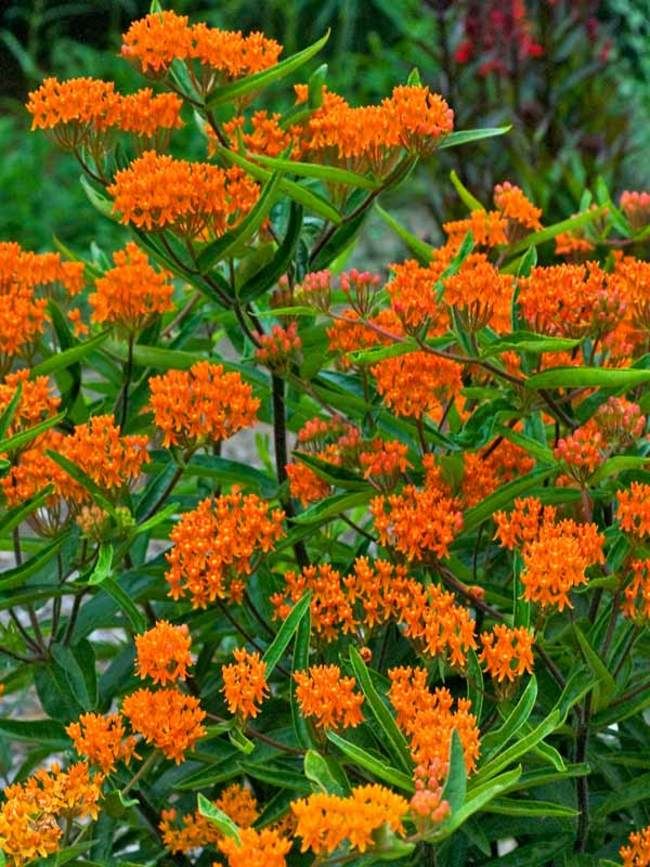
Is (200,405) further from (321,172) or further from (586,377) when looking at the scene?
(586,377)

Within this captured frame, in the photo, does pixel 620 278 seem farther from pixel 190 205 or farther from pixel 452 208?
pixel 452 208

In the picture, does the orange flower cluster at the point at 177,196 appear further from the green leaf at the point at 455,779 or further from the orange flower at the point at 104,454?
the green leaf at the point at 455,779

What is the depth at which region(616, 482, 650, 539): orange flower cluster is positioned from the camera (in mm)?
1882

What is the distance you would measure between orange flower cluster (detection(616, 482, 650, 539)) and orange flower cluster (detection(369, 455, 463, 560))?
0.22 meters

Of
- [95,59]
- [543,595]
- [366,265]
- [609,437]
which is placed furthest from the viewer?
[95,59]

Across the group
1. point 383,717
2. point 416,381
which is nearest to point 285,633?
point 383,717

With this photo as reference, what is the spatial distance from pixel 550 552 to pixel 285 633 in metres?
0.35

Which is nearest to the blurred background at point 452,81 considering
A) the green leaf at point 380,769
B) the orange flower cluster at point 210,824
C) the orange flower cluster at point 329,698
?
the orange flower cluster at point 210,824

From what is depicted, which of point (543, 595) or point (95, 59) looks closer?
point (543, 595)

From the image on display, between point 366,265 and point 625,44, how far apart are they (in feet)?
9.44

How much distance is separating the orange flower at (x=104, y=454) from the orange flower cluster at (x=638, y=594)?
0.70 meters

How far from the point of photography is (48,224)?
8.48 meters

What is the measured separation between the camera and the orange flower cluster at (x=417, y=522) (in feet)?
6.36

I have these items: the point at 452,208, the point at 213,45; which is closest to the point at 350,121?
the point at 213,45
